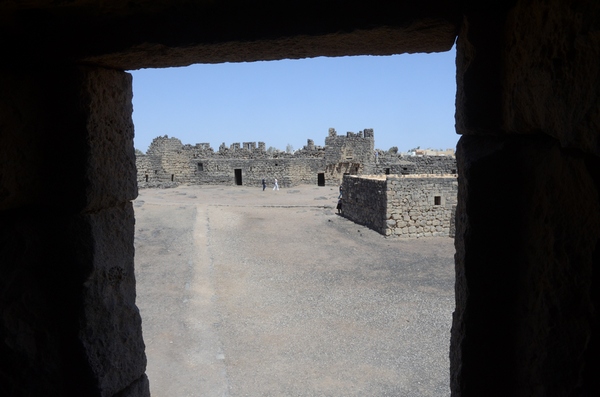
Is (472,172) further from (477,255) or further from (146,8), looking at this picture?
(146,8)

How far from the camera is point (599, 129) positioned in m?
0.91

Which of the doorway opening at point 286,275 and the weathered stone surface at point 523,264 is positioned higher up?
the weathered stone surface at point 523,264

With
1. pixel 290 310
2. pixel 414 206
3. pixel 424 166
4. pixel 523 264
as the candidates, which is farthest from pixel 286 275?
pixel 424 166

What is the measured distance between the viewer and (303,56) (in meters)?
2.10

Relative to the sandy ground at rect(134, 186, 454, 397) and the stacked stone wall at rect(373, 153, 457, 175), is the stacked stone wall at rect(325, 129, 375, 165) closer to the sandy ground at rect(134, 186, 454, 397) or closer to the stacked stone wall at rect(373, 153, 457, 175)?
the stacked stone wall at rect(373, 153, 457, 175)

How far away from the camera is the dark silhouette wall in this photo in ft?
3.72

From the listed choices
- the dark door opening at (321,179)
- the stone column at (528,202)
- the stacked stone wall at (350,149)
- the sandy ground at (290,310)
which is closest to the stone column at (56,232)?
the stone column at (528,202)

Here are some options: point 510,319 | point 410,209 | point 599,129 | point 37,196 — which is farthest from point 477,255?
point 410,209

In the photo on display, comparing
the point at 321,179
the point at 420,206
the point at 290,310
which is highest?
the point at 321,179

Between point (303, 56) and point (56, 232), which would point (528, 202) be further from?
point (56, 232)

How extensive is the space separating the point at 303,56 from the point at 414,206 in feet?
45.4

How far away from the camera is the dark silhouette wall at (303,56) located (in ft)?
3.72

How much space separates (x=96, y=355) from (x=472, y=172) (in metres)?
1.77

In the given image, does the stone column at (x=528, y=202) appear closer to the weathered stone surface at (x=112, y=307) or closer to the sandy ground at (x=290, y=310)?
the weathered stone surface at (x=112, y=307)
